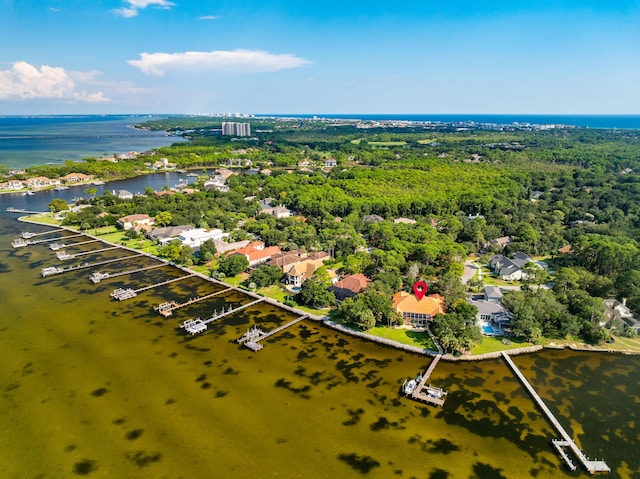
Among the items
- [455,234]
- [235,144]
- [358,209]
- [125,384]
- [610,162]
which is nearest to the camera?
[125,384]

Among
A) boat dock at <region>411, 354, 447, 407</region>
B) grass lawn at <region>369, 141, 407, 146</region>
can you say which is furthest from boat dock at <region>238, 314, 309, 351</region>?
grass lawn at <region>369, 141, 407, 146</region>

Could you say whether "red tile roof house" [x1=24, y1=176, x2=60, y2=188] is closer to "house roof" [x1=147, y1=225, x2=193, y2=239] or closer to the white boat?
"house roof" [x1=147, y1=225, x2=193, y2=239]

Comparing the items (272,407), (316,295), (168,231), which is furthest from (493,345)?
(168,231)

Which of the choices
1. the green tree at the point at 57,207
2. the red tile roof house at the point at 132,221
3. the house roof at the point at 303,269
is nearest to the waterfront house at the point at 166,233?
the red tile roof house at the point at 132,221

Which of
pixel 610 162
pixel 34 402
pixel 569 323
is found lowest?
pixel 34 402

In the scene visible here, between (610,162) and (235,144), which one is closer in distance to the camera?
(610,162)

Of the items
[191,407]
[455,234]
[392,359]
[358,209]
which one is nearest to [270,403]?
[191,407]

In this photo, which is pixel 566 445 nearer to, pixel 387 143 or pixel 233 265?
pixel 233 265

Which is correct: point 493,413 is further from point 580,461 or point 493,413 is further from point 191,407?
point 191,407
